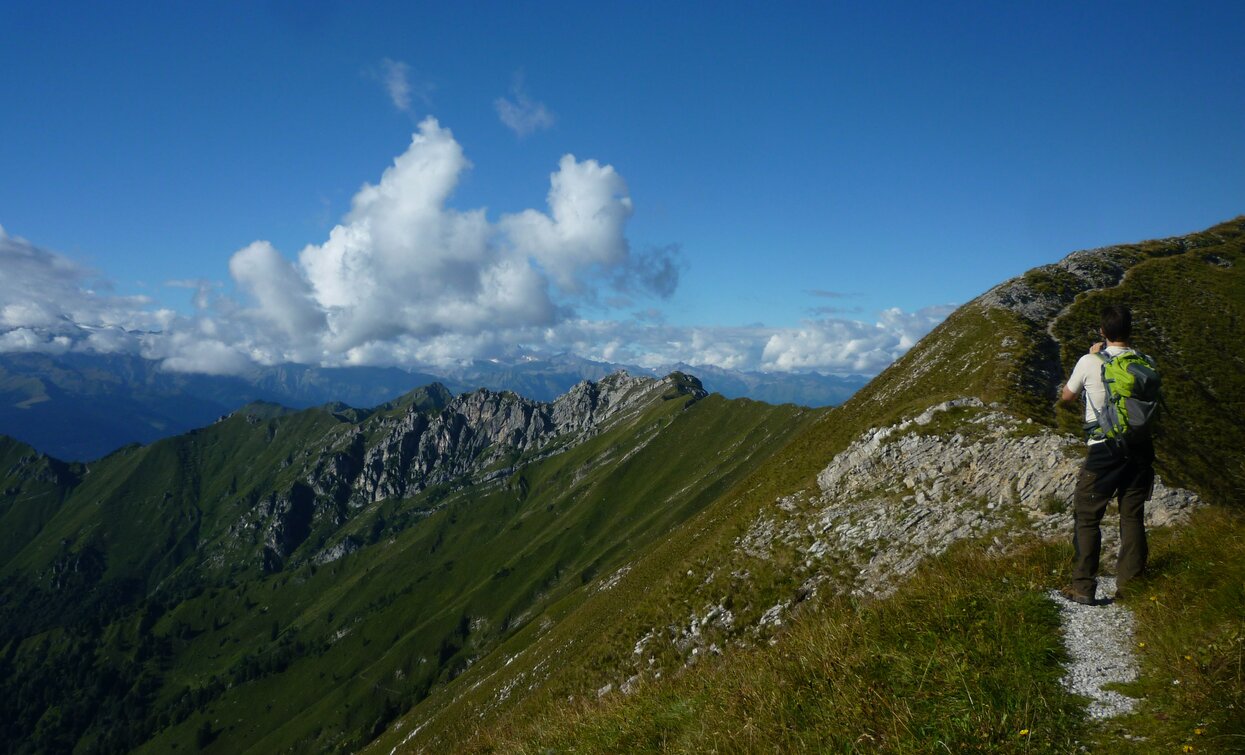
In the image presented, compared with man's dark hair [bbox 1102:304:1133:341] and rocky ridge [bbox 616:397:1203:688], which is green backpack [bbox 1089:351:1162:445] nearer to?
man's dark hair [bbox 1102:304:1133:341]

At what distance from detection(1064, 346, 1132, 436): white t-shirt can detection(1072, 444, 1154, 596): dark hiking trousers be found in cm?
70

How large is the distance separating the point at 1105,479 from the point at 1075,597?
7.42 ft

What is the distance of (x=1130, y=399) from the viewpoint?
9664 millimetres

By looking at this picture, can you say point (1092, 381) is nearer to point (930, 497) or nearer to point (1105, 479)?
point (1105, 479)

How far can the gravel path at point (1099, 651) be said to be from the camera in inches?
242

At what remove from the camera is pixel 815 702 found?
21.7 feet

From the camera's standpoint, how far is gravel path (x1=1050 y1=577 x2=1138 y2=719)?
242 inches

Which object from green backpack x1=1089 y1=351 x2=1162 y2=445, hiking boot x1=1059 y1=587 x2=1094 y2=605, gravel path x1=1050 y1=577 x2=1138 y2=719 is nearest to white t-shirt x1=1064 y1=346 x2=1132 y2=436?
green backpack x1=1089 y1=351 x2=1162 y2=445

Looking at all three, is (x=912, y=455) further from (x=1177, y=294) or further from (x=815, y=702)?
(x=1177, y=294)

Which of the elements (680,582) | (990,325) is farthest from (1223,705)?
(990,325)

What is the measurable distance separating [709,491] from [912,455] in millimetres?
146597

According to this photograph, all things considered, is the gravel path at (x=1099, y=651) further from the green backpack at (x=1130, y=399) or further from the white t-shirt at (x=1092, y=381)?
the white t-shirt at (x=1092, y=381)

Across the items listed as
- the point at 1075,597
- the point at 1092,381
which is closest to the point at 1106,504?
the point at 1075,597

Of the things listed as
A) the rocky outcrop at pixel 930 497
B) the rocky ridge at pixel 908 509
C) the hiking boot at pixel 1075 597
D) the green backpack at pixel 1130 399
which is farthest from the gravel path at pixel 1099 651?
the rocky ridge at pixel 908 509
